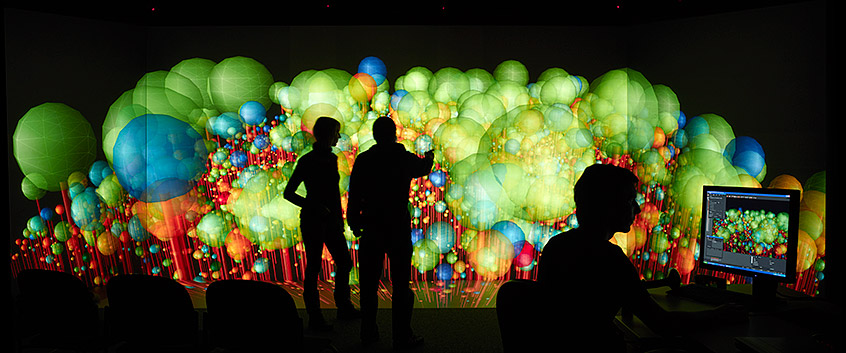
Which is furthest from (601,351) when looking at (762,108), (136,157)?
(136,157)

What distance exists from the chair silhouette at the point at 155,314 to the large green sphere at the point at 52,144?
7.30 ft

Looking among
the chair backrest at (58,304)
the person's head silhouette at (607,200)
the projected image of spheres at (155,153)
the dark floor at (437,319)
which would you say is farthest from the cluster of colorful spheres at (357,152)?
the person's head silhouette at (607,200)

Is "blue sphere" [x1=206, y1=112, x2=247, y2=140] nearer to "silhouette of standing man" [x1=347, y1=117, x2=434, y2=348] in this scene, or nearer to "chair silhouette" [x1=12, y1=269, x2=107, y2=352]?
"silhouette of standing man" [x1=347, y1=117, x2=434, y2=348]

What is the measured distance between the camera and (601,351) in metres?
1.33

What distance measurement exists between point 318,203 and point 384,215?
0.47 m

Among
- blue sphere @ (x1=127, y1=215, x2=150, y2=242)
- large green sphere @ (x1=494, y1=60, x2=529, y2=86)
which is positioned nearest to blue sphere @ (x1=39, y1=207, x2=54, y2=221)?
blue sphere @ (x1=127, y1=215, x2=150, y2=242)

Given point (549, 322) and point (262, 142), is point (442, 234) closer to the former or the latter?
point (262, 142)

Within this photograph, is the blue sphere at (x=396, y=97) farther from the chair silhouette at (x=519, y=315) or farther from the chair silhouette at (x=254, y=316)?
the chair silhouette at (x=519, y=315)

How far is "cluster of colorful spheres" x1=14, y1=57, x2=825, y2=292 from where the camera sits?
375 cm

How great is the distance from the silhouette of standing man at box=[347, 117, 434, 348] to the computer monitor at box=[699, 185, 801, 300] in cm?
134

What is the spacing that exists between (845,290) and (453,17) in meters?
2.91

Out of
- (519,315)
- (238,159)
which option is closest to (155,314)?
(519,315)

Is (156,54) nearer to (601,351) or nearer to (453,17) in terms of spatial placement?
(453,17)

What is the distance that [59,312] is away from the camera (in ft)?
7.02
